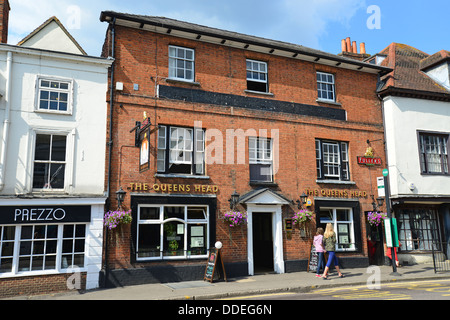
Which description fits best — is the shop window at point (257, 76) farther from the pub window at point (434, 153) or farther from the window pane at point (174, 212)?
the pub window at point (434, 153)

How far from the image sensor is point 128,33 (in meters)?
13.5

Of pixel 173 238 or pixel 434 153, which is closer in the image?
pixel 173 238

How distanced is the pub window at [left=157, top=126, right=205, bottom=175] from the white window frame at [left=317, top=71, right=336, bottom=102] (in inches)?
244

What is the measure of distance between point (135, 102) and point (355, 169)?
9.96 metres

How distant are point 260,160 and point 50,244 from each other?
814cm

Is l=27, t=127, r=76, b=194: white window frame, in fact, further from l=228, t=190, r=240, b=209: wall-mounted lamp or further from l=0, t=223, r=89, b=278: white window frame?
l=228, t=190, r=240, b=209: wall-mounted lamp

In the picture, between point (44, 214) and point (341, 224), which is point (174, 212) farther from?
point (341, 224)

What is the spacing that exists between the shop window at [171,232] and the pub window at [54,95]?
430 centimetres

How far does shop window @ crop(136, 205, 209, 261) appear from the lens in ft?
41.5

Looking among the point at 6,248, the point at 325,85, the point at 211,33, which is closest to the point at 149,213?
the point at 6,248

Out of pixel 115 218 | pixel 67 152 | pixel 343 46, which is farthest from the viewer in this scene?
pixel 343 46

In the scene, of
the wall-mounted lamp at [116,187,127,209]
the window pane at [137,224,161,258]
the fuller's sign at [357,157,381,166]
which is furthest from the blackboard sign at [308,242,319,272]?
the wall-mounted lamp at [116,187,127,209]

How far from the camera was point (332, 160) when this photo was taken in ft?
53.9

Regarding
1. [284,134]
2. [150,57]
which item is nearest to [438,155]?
[284,134]
